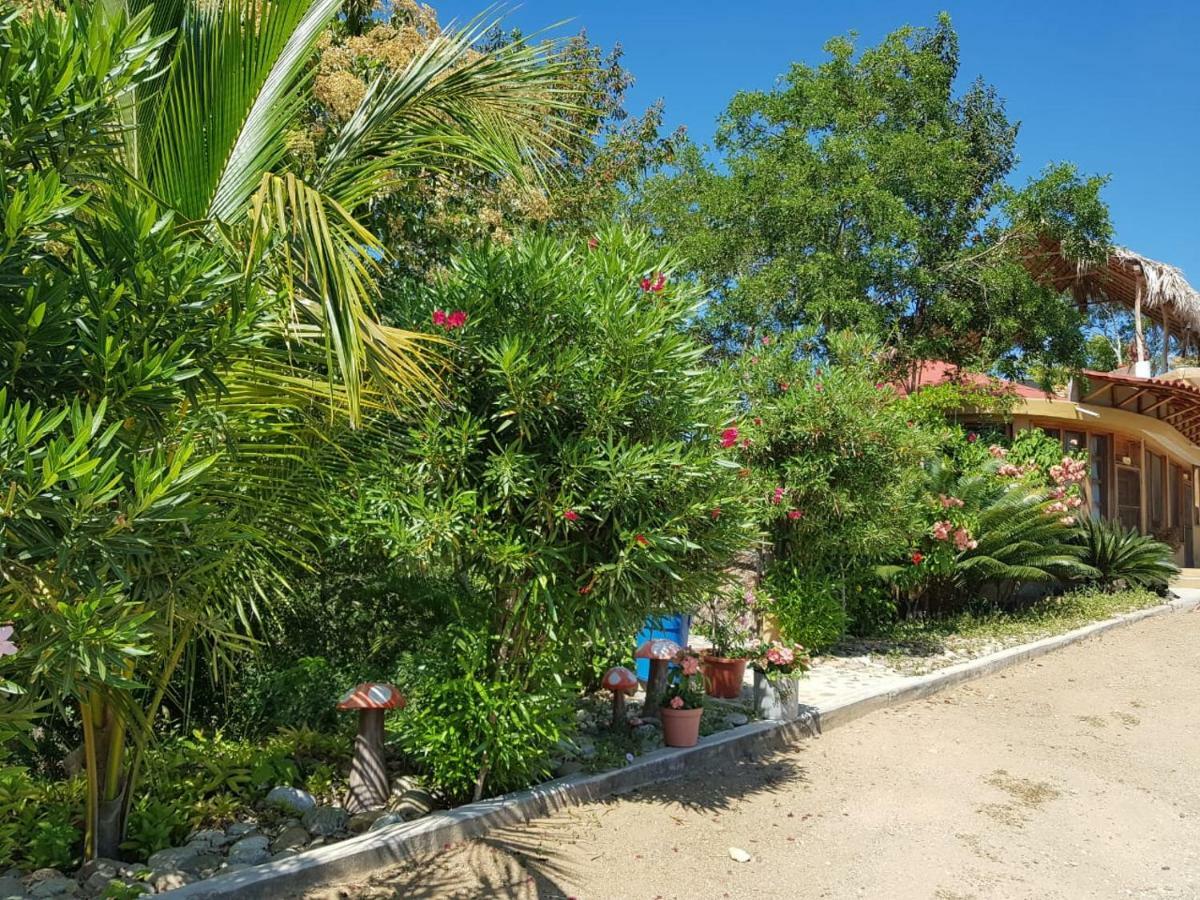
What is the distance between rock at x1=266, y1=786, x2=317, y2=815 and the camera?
16.4ft

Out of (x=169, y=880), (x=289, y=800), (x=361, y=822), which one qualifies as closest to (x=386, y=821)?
(x=361, y=822)

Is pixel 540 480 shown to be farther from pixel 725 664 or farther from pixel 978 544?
pixel 978 544

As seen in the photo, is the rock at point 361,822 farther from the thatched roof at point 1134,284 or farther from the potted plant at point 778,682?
the thatched roof at point 1134,284

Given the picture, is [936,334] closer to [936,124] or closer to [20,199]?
[936,124]

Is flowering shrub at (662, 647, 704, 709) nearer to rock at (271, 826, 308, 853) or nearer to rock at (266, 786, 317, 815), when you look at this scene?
rock at (266, 786, 317, 815)

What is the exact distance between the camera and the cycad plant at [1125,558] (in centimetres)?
1603

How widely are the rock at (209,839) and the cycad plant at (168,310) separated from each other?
0.35m

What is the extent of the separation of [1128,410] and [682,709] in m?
15.9

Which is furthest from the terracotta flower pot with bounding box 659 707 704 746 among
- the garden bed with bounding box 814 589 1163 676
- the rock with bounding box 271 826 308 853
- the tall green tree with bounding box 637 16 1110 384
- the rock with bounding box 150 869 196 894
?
the tall green tree with bounding box 637 16 1110 384

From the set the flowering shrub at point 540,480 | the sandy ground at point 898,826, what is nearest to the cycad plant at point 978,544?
the sandy ground at point 898,826

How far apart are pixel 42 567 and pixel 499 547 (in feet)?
8.12

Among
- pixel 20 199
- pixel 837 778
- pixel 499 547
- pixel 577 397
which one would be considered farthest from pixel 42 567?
pixel 837 778

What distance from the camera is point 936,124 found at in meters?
13.8

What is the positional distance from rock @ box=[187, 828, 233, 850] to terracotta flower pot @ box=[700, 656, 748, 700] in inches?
175
